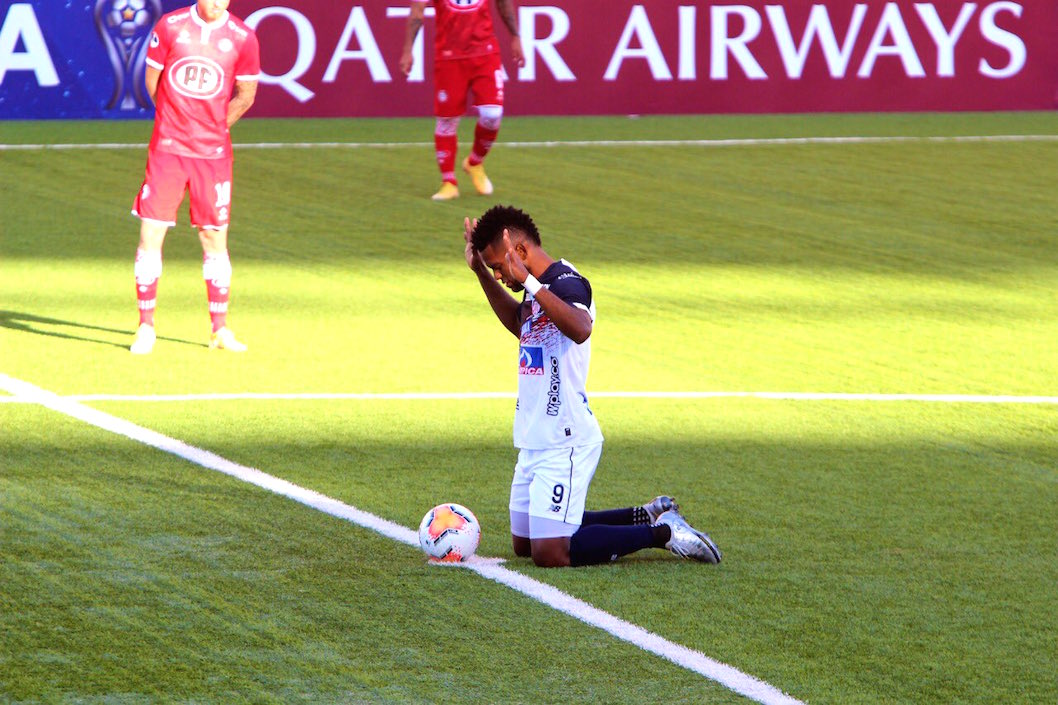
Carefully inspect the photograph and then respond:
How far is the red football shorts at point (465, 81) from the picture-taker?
15.4m

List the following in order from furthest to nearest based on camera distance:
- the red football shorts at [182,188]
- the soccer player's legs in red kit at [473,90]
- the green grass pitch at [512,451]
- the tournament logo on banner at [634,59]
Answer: the tournament logo on banner at [634,59] → the soccer player's legs in red kit at [473,90] → the red football shorts at [182,188] → the green grass pitch at [512,451]

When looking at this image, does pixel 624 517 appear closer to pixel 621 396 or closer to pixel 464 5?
pixel 621 396

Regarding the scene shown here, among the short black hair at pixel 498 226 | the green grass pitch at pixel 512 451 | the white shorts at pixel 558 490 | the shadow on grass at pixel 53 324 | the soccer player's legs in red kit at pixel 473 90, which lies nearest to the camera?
the green grass pitch at pixel 512 451

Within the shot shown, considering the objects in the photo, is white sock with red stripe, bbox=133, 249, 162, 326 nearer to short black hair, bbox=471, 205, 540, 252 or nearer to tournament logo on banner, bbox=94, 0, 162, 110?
short black hair, bbox=471, 205, 540, 252

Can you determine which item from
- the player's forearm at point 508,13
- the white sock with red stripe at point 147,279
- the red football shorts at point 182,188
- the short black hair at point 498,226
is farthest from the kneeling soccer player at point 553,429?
the player's forearm at point 508,13

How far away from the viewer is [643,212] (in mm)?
15484

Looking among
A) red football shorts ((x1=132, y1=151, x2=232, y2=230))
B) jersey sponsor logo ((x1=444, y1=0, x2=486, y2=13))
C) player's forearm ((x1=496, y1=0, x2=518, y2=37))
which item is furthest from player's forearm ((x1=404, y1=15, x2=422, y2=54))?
red football shorts ((x1=132, y1=151, x2=232, y2=230))

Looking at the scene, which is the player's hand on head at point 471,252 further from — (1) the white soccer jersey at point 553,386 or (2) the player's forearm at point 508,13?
(2) the player's forearm at point 508,13

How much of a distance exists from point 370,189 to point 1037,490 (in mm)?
10128

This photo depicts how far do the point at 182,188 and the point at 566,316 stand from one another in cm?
475

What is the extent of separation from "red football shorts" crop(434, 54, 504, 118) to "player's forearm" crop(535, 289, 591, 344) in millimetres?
9730

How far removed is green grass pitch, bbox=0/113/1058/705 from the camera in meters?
5.24

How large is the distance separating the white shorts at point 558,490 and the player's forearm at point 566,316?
1.44ft

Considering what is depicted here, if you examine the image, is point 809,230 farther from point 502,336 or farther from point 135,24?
point 135,24
